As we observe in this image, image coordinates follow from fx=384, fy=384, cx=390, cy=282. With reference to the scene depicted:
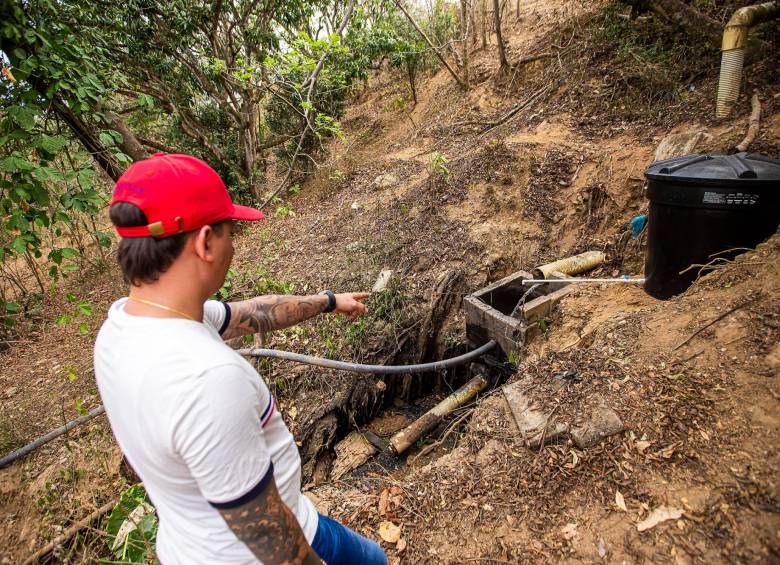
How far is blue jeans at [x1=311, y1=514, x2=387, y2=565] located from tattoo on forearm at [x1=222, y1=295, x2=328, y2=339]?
0.88m

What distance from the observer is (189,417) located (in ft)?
2.97

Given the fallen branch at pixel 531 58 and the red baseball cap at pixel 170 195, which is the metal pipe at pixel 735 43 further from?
the red baseball cap at pixel 170 195

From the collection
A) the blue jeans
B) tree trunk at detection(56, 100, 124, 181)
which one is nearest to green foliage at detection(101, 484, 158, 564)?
the blue jeans

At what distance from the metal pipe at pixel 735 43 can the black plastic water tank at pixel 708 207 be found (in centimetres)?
201

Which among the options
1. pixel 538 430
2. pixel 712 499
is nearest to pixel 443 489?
pixel 538 430

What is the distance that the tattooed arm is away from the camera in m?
1.81

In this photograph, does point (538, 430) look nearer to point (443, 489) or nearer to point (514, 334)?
point (443, 489)

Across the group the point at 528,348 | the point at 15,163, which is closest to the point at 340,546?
the point at 528,348

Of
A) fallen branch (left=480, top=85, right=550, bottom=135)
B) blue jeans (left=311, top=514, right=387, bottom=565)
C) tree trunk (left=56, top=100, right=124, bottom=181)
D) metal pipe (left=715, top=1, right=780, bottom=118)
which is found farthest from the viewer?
fallen branch (left=480, top=85, right=550, bottom=135)

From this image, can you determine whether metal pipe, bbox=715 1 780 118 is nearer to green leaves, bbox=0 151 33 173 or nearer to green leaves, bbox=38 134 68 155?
green leaves, bbox=38 134 68 155

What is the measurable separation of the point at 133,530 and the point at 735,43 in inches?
258

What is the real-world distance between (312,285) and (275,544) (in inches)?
174

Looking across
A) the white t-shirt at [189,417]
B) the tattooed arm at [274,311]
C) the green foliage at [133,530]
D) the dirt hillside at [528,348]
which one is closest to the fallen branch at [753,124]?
the dirt hillside at [528,348]

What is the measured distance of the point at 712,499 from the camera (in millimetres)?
1855
